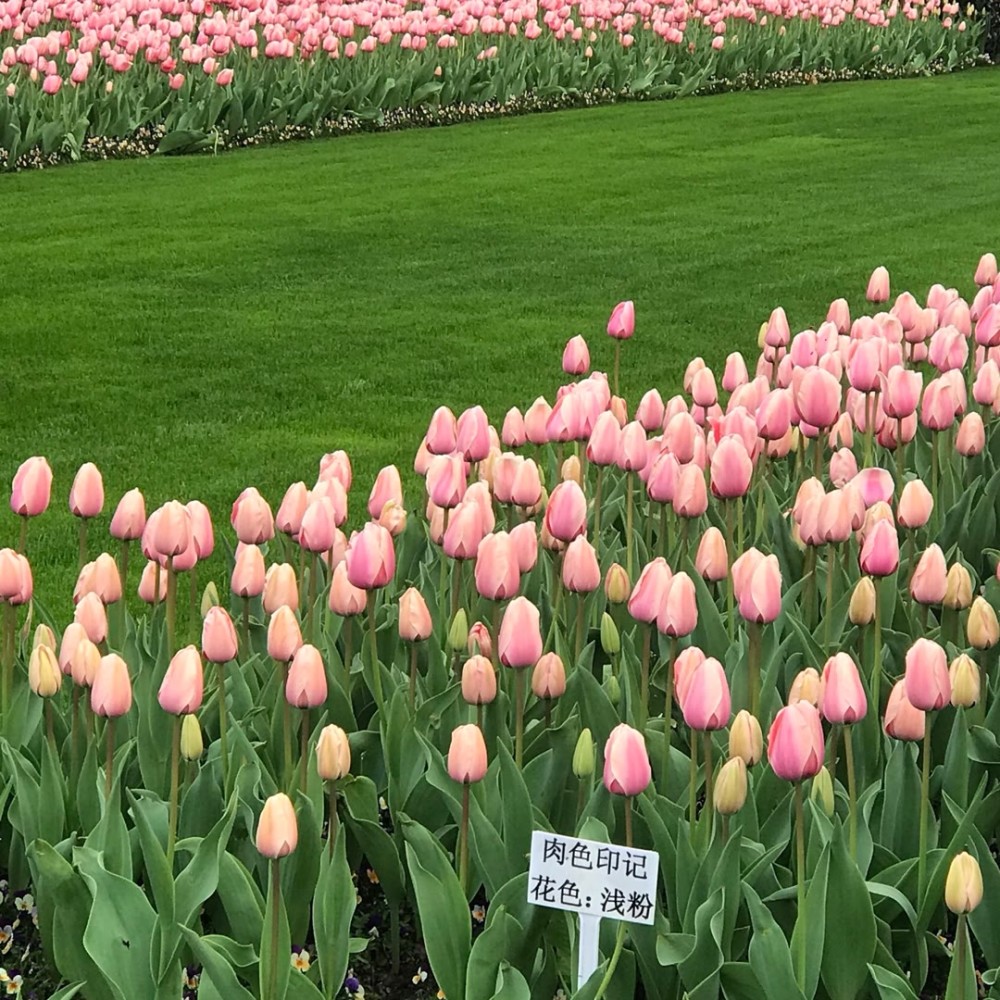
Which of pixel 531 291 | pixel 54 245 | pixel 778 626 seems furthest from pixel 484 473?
pixel 54 245

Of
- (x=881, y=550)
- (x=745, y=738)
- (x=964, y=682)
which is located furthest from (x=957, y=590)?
(x=745, y=738)

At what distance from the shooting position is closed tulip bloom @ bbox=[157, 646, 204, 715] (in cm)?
257

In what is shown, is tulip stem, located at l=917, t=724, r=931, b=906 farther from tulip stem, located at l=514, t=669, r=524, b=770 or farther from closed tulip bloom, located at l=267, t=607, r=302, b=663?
closed tulip bloom, located at l=267, t=607, r=302, b=663

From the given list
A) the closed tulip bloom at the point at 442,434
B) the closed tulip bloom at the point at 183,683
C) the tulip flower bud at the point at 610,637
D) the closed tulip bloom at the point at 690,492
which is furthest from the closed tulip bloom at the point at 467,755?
the closed tulip bloom at the point at 442,434

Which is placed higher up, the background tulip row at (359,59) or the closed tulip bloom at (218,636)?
the closed tulip bloom at (218,636)

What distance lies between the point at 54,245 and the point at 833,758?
27.7 ft

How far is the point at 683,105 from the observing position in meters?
17.3

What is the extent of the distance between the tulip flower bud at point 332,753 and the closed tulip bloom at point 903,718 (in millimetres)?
832

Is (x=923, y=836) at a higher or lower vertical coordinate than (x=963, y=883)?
lower

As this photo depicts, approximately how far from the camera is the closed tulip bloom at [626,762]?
2.35 m

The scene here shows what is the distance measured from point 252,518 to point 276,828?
117 cm

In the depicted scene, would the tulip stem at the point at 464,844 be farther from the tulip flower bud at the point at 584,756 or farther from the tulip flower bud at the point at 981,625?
the tulip flower bud at the point at 981,625

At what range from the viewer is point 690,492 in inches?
130

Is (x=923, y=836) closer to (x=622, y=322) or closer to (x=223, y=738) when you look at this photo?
(x=223, y=738)
